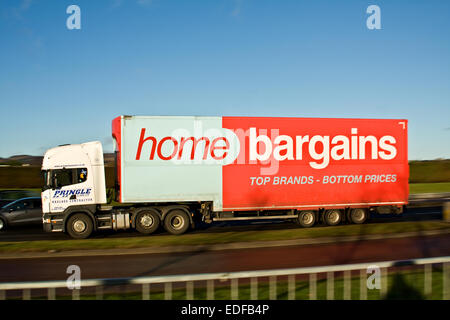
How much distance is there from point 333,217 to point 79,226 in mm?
10290

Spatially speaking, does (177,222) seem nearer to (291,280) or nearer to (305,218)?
(305,218)

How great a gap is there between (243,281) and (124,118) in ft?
32.0

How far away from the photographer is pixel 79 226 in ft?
50.0

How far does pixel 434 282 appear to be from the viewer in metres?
6.69

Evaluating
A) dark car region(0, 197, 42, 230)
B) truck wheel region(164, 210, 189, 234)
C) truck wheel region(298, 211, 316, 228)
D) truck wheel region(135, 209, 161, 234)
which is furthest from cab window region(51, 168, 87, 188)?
truck wheel region(298, 211, 316, 228)

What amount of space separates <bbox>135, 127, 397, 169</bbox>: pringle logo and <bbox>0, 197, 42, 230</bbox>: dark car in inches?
252

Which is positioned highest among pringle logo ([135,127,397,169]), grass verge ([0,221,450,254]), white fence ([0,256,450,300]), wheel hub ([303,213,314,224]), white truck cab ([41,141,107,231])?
pringle logo ([135,127,397,169])

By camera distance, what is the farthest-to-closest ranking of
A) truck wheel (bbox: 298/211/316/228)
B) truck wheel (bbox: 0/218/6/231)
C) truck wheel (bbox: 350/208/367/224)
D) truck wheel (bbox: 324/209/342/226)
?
truck wheel (bbox: 0/218/6/231), truck wheel (bbox: 350/208/367/224), truck wheel (bbox: 324/209/342/226), truck wheel (bbox: 298/211/316/228)

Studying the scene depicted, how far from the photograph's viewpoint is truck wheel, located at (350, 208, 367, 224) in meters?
16.9

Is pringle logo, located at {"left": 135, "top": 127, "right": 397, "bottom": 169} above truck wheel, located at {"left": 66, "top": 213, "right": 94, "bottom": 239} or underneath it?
above

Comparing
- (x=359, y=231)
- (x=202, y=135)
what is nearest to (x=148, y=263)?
(x=202, y=135)

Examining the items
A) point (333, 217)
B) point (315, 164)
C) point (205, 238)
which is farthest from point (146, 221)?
point (333, 217)

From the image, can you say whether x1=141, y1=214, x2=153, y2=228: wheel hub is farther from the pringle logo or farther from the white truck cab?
the pringle logo
